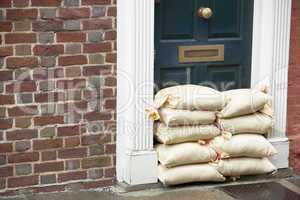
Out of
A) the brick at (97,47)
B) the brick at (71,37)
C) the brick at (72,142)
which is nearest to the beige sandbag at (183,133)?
the brick at (72,142)

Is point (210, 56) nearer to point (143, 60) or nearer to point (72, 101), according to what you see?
point (143, 60)

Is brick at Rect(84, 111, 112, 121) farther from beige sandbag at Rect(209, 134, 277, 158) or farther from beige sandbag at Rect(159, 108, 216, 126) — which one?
beige sandbag at Rect(209, 134, 277, 158)

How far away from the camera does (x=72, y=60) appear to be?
555 cm

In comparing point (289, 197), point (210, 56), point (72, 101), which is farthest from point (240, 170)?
point (72, 101)

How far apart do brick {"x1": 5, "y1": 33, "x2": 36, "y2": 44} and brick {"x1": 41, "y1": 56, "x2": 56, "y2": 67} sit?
168 millimetres

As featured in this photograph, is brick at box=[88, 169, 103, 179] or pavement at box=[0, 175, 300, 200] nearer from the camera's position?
pavement at box=[0, 175, 300, 200]

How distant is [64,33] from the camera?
5.48 metres

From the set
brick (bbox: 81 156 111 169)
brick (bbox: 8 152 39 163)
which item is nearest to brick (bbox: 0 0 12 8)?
brick (bbox: 8 152 39 163)

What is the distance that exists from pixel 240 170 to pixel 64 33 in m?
1.98

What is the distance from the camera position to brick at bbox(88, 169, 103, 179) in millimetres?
5785

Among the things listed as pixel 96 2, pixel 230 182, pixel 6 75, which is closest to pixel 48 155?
pixel 6 75

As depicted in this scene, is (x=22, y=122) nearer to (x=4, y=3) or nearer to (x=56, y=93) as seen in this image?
(x=56, y=93)

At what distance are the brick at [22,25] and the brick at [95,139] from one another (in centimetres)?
105

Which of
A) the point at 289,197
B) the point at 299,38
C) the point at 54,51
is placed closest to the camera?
the point at 54,51
